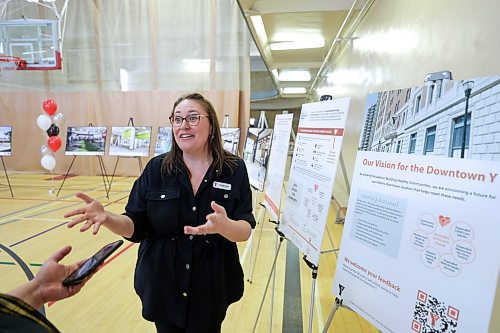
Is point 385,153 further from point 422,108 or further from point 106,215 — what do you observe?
point 106,215

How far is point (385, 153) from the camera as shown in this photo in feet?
3.42

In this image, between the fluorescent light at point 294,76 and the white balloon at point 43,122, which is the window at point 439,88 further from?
the fluorescent light at point 294,76

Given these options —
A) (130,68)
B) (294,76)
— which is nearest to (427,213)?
(130,68)

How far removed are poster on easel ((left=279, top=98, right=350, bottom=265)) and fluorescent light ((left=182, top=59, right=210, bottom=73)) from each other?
20.4 ft

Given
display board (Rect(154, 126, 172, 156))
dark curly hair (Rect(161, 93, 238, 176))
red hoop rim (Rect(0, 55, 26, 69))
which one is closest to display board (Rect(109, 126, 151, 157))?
display board (Rect(154, 126, 172, 156))

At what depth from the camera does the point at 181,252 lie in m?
1.27

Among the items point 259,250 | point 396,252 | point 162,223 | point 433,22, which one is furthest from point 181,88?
point 396,252

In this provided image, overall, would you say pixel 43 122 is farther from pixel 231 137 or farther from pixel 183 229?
pixel 183 229

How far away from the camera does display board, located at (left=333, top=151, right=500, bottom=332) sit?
730 mm

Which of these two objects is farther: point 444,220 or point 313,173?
point 313,173

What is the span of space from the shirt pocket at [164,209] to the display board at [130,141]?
5266mm

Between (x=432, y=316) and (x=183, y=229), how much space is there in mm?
897

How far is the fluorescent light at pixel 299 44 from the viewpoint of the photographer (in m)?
6.98

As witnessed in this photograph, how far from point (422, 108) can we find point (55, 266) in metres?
1.23
